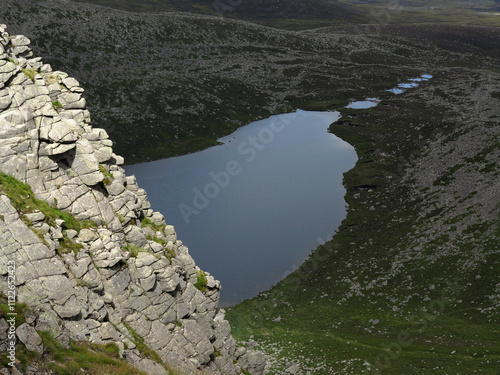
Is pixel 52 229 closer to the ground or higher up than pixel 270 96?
higher up

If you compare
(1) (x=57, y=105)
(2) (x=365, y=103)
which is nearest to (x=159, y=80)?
(2) (x=365, y=103)

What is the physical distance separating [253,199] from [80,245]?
7776cm

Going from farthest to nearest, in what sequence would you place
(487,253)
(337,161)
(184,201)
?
(337,161) → (184,201) → (487,253)

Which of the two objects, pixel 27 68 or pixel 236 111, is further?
pixel 236 111

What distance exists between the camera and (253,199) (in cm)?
10381

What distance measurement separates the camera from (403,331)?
183ft

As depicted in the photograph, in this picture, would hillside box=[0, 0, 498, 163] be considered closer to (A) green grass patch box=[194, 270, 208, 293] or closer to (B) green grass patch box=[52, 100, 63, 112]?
(A) green grass patch box=[194, 270, 208, 293]

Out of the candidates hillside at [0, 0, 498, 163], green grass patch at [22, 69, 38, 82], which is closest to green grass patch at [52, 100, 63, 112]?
green grass patch at [22, 69, 38, 82]

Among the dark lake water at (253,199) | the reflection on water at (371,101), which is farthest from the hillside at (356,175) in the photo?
the reflection on water at (371,101)

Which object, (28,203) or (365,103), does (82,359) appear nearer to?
(28,203)

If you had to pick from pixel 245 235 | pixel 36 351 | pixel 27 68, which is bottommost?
pixel 245 235

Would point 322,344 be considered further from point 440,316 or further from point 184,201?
point 184,201

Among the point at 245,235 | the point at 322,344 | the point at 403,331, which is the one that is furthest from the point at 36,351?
the point at 245,235

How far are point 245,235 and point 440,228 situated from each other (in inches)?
1406
